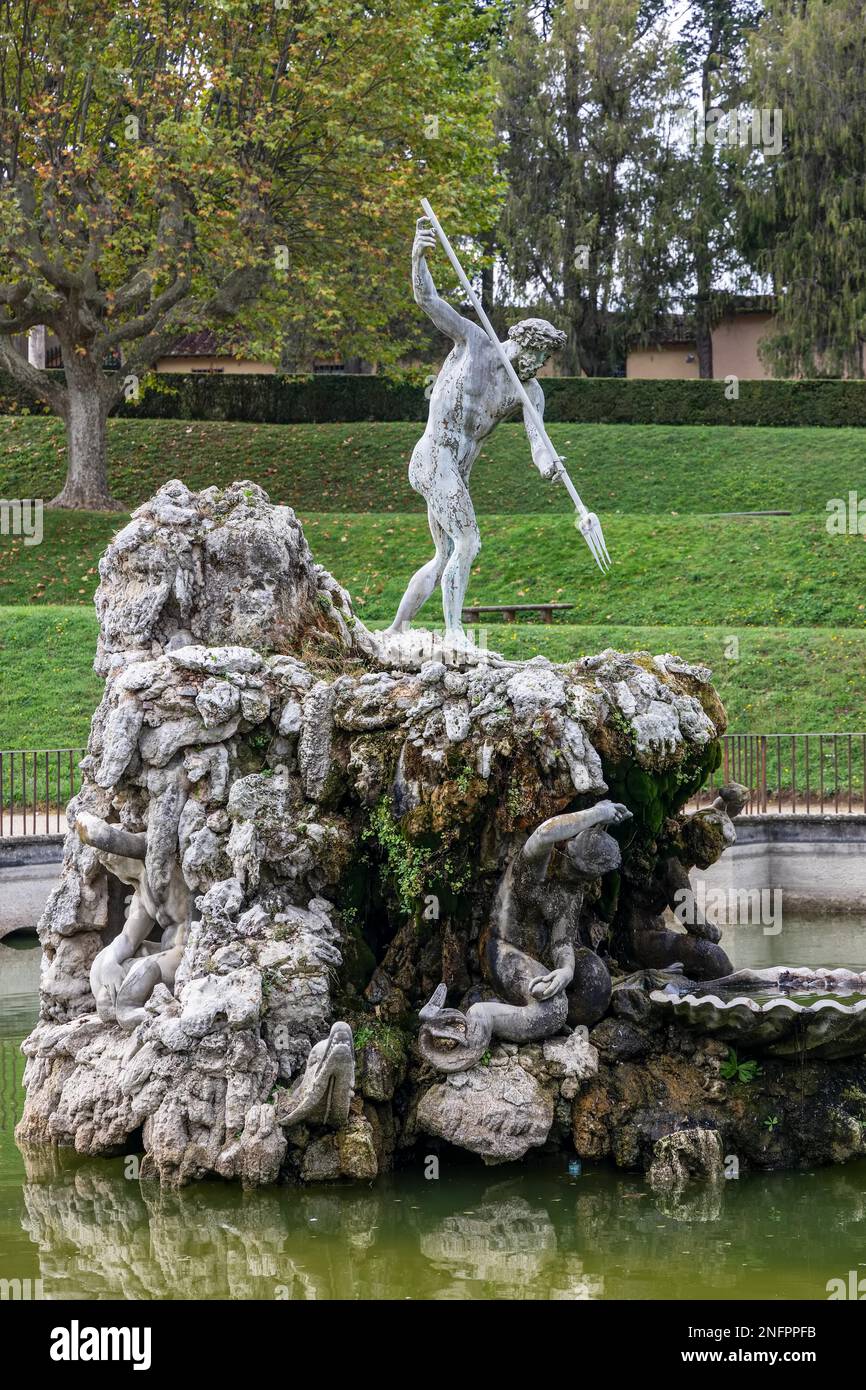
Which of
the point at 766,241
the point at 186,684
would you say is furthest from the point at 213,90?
the point at 186,684

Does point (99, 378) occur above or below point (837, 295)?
below

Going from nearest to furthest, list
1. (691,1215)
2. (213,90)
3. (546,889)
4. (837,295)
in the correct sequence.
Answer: (691,1215), (546,889), (213,90), (837,295)

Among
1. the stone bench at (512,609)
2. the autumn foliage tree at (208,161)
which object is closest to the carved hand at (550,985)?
the stone bench at (512,609)

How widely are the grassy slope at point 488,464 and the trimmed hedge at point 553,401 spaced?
152 cm

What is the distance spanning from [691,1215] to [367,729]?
11.0 ft

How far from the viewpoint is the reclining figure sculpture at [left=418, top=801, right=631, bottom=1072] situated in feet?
32.6

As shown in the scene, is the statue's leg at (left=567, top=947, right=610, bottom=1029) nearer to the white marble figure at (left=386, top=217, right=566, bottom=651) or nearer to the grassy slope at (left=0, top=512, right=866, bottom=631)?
the white marble figure at (left=386, top=217, right=566, bottom=651)

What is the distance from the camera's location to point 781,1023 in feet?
32.6

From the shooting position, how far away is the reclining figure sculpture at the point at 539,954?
9.92m

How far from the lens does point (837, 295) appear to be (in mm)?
40219

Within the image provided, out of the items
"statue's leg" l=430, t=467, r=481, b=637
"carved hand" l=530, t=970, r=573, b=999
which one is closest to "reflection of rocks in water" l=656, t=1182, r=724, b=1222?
"carved hand" l=530, t=970, r=573, b=999

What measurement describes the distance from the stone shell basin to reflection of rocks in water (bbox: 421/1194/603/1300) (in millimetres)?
1521

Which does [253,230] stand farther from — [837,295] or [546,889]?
[546,889]

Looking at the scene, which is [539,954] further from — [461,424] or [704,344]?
[704,344]
